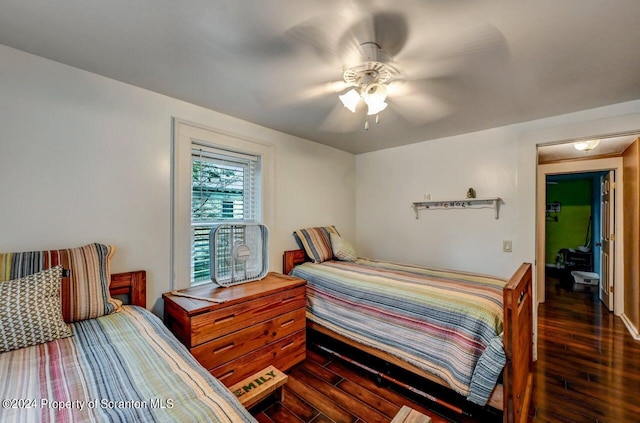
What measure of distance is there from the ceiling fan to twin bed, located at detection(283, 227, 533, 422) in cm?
126

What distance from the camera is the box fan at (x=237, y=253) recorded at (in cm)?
213

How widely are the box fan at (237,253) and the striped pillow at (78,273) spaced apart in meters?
0.66

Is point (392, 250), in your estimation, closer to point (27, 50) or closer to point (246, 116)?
point (246, 116)

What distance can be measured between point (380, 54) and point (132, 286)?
215 centimetres

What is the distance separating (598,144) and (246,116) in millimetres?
3968

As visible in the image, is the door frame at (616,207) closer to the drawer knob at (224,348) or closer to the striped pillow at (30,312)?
the drawer knob at (224,348)

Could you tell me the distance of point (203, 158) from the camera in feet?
7.83

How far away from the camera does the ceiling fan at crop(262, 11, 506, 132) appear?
4.18 ft

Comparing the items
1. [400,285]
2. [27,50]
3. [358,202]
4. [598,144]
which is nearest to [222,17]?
[27,50]

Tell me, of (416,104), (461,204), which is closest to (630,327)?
(461,204)

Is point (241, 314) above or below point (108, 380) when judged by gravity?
below

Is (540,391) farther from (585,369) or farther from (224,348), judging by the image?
(224,348)

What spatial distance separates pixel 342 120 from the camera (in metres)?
2.55

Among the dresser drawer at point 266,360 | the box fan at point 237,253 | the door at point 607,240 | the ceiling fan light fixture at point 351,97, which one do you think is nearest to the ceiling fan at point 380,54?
the ceiling fan light fixture at point 351,97
